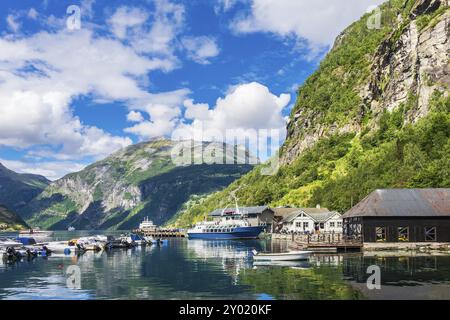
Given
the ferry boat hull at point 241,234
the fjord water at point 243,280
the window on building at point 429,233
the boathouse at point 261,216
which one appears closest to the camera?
the fjord water at point 243,280

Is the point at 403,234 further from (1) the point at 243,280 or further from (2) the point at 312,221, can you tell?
(2) the point at 312,221

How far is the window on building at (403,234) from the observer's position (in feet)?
273

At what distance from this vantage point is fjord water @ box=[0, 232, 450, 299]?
136 feet

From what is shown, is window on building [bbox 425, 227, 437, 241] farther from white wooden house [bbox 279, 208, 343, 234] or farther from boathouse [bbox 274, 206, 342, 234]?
white wooden house [bbox 279, 208, 343, 234]

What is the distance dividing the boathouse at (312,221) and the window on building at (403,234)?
51.2m

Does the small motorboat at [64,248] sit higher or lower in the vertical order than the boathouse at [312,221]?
lower

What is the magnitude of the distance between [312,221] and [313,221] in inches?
21.6

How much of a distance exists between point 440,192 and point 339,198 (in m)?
58.7

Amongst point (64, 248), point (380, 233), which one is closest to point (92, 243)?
point (64, 248)

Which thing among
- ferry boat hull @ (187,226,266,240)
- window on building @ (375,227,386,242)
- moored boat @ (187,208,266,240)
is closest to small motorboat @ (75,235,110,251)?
ferry boat hull @ (187,226,266,240)

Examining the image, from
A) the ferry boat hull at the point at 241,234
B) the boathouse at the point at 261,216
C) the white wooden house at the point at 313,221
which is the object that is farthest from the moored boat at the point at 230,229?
the white wooden house at the point at 313,221

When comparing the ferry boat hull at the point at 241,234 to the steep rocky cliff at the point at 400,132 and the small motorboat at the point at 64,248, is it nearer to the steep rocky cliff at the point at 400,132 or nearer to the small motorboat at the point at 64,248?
the steep rocky cliff at the point at 400,132
